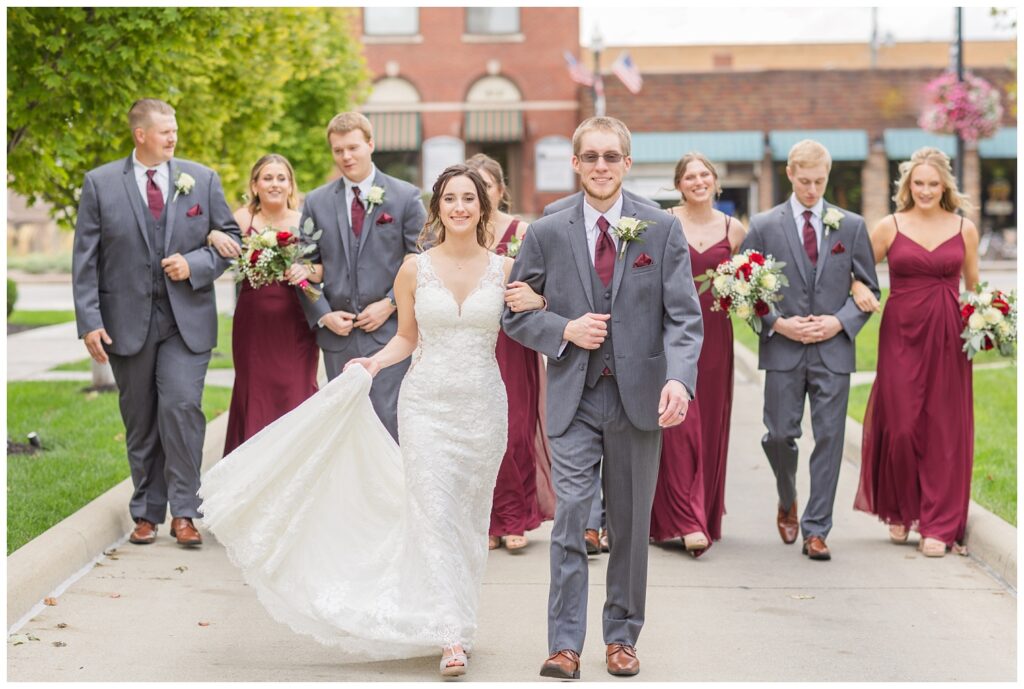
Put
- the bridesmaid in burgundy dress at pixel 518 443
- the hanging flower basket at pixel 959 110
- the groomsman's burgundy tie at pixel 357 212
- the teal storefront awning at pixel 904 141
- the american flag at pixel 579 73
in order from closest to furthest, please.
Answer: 1. the bridesmaid in burgundy dress at pixel 518 443
2. the groomsman's burgundy tie at pixel 357 212
3. the hanging flower basket at pixel 959 110
4. the american flag at pixel 579 73
5. the teal storefront awning at pixel 904 141

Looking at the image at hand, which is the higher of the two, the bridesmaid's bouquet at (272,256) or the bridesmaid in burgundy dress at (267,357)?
the bridesmaid's bouquet at (272,256)

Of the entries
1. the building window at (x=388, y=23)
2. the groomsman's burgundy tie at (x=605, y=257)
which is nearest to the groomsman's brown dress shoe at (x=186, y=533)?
the groomsman's burgundy tie at (x=605, y=257)

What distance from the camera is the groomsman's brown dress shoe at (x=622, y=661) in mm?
6098

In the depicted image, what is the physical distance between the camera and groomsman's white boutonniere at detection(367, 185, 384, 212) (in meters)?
8.92

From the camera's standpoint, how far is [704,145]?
153 ft

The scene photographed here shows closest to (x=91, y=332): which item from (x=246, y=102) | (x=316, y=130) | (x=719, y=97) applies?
(x=246, y=102)

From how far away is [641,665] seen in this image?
632 cm

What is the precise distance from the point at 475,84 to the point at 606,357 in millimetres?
44281

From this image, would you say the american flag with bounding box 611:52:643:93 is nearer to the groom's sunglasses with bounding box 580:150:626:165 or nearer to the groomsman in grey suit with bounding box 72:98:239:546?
the groomsman in grey suit with bounding box 72:98:239:546

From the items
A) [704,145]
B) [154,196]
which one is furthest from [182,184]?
[704,145]

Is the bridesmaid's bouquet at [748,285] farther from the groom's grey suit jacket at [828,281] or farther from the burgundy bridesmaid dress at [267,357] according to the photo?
the burgundy bridesmaid dress at [267,357]

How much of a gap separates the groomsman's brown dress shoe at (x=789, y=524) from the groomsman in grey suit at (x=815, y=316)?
1.17 feet

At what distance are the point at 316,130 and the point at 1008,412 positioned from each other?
18.0 m

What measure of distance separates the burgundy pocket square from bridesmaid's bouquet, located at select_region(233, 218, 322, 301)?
333 centimetres
